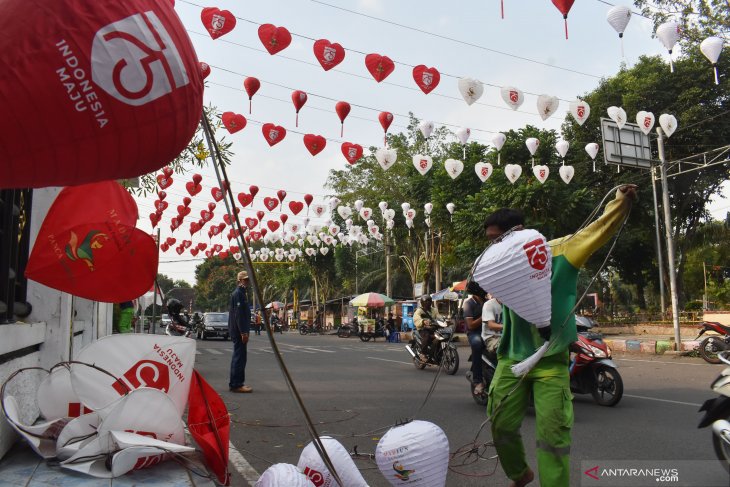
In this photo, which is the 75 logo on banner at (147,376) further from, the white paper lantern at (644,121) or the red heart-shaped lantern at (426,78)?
the white paper lantern at (644,121)

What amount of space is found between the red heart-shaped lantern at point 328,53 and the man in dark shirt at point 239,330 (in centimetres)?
386

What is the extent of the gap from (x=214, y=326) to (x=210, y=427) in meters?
24.9

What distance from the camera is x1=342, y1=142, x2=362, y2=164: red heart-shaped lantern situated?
→ 1482cm

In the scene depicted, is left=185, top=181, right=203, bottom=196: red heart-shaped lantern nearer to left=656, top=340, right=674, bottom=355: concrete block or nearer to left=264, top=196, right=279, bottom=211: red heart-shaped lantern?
left=264, top=196, right=279, bottom=211: red heart-shaped lantern

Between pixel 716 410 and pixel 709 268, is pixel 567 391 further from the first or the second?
pixel 709 268

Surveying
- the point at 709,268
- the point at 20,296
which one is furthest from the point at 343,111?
the point at 709,268

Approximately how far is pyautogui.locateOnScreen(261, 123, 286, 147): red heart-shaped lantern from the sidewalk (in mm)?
10017

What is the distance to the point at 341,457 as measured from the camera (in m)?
3.19

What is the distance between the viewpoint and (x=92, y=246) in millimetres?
4164

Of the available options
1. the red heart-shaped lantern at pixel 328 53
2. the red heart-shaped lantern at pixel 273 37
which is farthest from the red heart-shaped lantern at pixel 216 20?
the red heart-shaped lantern at pixel 328 53

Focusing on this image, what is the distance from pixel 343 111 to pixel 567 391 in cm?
1007

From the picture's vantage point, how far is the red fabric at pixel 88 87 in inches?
70.8

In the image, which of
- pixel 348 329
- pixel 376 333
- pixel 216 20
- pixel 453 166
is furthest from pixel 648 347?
pixel 348 329

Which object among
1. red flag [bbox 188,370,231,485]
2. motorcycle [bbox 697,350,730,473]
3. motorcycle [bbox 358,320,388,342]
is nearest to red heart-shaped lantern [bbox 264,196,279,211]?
motorcycle [bbox 358,320,388,342]
